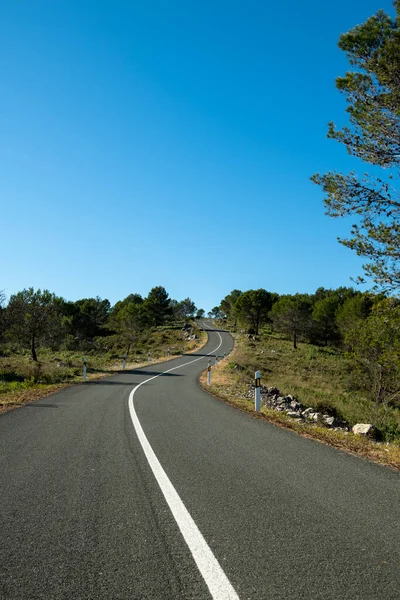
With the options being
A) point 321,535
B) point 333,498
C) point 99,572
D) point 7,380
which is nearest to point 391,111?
point 333,498

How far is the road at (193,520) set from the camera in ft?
8.34

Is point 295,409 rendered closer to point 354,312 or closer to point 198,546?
point 198,546

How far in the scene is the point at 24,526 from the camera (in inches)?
134

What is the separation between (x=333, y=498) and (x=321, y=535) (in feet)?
3.40

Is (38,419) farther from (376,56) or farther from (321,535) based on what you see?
(376,56)

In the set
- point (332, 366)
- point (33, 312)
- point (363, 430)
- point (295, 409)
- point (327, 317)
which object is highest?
point (327, 317)

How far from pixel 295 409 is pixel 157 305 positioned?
8361 centimetres

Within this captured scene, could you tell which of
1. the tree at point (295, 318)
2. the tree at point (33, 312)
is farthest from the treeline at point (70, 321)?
the tree at point (295, 318)

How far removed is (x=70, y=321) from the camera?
6900cm

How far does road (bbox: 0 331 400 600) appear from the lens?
2.54m

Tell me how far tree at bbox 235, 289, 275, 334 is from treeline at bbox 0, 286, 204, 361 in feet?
68.0

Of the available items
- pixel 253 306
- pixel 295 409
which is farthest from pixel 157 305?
pixel 295 409

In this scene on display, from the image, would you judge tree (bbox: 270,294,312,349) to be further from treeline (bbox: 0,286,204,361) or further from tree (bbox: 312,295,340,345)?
treeline (bbox: 0,286,204,361)

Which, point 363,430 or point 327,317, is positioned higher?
point 327,317
